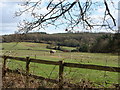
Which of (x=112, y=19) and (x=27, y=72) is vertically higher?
(x=112, y=19)

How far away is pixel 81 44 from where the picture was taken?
481 centimetres

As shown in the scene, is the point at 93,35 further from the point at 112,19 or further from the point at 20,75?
the point at 20,75

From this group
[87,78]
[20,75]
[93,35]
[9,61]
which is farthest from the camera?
[9,61]

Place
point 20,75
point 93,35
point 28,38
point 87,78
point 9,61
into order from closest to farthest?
point 93,35, point 28,38, point 87,78, point 20,75, point 9,61

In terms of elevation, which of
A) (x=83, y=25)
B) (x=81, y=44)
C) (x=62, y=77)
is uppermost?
(x=83, y=25)

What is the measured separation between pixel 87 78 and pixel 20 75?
1.99 metres

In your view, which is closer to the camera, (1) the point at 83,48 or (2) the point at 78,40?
(2) the point at 78,40

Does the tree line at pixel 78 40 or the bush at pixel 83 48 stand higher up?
the tree line at pixel 78 40

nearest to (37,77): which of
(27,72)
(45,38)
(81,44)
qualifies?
(27,72)

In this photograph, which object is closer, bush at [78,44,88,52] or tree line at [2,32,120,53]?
tree line at [2,32,120,53]

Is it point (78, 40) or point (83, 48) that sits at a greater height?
point (78, 40)

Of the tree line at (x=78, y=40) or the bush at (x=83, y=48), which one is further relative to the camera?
the bush at (x=83, y=48)

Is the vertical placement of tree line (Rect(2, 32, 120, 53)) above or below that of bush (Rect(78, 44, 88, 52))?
above

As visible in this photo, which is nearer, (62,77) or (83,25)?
(83,25)
